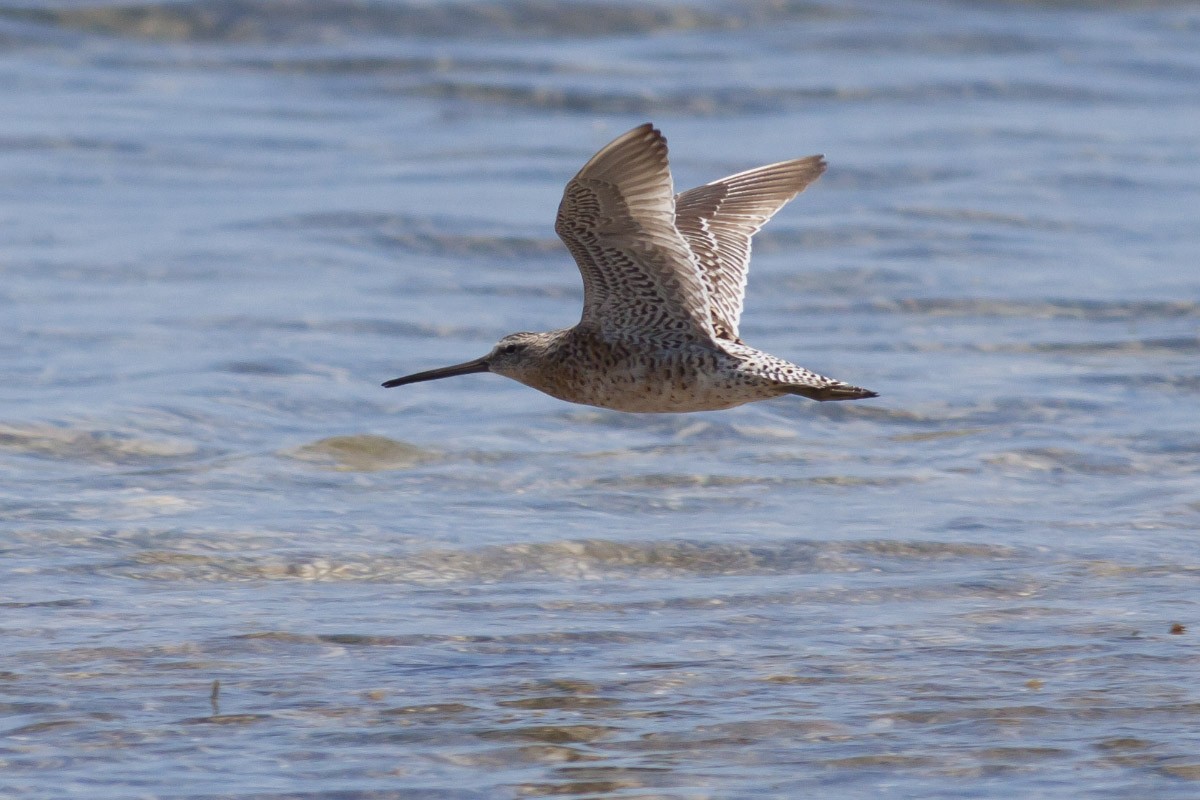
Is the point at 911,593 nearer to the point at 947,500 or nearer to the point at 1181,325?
the point at 947,500

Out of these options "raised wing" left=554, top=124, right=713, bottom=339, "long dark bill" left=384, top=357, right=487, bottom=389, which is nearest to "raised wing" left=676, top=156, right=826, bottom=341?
"raised wing" left=554, top=124, right=713, bottom=339

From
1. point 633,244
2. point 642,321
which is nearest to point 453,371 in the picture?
point 642,321

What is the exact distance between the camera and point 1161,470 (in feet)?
25.1

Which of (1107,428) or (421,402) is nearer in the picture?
(1107,428)

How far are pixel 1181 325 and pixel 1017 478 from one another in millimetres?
2847

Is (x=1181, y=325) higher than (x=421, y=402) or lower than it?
higher

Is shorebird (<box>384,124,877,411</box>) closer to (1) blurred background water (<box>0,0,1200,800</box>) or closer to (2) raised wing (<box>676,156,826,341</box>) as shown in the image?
(2) raised wing (<box>676,156,826,341</box>)

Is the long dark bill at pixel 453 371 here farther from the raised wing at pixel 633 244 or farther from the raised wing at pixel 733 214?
the raised wing at pixel 733 214

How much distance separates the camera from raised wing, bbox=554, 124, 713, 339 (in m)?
5.56

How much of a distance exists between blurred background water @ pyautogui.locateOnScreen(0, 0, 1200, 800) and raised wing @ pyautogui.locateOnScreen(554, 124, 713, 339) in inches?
36.1

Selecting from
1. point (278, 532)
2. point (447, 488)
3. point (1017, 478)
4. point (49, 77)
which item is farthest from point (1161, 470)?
point (49, 77)

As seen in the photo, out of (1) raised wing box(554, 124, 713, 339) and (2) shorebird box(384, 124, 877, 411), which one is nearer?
(1) raised wing box(554, 124, 713, 339)

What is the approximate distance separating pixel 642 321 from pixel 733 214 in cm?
109

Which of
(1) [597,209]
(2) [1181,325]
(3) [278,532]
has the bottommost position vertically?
(3) [278,532]
